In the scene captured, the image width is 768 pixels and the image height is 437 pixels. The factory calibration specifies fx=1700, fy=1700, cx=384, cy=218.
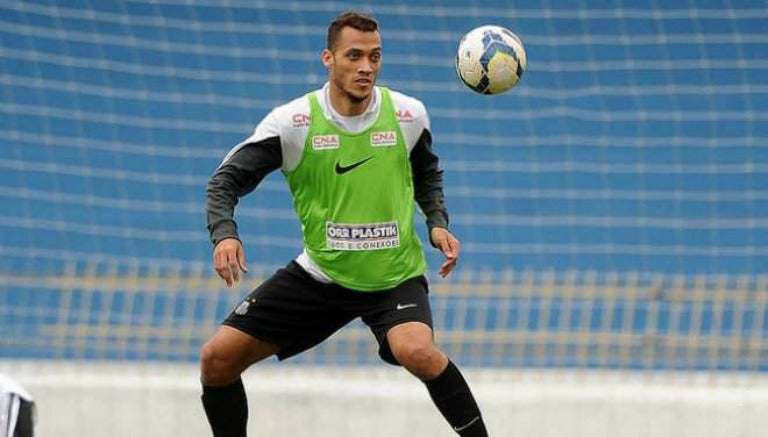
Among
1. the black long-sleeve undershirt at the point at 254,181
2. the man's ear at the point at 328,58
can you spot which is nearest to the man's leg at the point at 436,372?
the black long-sleeve undershirt at the point at 254,181

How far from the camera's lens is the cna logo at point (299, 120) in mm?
6531

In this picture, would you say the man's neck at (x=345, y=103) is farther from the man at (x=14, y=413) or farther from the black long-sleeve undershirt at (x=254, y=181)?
the man at (x=14, y=413)

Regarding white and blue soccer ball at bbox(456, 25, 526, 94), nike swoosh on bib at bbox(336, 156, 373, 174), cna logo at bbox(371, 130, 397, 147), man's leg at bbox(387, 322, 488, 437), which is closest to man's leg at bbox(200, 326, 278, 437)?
man's leg at bbox(387, 322, 488, 437)

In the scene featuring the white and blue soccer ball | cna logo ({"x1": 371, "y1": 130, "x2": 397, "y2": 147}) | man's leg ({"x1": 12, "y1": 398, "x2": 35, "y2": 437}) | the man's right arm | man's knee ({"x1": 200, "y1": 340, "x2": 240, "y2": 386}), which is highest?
the white and blue soccer ball

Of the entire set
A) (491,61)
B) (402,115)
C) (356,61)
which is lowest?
(402,115)

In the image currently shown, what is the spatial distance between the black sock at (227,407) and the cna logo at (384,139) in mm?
1094

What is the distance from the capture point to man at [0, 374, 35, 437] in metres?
3.89

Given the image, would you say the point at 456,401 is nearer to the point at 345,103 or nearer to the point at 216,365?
the point at 216,365

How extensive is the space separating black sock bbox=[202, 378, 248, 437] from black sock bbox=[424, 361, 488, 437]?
0.84 metres

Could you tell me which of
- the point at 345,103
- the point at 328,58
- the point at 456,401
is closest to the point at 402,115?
the point at 345,103

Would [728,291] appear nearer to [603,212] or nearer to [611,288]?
[611,288]

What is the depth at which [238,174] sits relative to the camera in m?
6.51

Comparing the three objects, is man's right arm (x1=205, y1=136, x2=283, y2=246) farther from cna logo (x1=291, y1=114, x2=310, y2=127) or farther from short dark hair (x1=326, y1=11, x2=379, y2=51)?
short dark hair (x1=326, y1=11, x2=379, y2=51)

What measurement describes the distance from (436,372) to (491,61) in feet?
4.35
